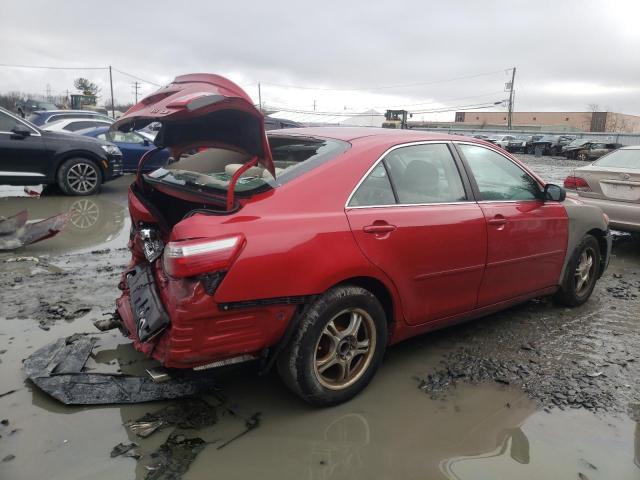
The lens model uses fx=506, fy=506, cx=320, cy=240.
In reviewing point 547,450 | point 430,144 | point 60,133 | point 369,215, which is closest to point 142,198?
point 369,215

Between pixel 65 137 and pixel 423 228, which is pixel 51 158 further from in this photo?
pixel 423 228

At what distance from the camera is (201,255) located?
2.35m

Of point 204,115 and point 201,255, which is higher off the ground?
point 204,115

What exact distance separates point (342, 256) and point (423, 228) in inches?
26.3

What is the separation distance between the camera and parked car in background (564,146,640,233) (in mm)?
6254

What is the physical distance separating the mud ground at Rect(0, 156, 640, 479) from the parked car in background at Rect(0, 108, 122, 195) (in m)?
5.75

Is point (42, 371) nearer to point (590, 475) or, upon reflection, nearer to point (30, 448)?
point (30, 448)

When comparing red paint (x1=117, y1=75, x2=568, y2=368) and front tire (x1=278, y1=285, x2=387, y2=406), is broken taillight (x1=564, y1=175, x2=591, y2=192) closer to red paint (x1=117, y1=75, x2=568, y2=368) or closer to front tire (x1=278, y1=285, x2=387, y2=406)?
red paint (x1=117, y1=75, x2=568, y2=368)

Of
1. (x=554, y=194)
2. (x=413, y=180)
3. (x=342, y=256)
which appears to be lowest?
(x=342, y=256)

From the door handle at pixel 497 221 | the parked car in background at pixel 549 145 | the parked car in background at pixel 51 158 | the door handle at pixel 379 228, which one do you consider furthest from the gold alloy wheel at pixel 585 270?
the parked car in background at pixel 549 145

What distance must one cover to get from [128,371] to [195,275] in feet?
4.07

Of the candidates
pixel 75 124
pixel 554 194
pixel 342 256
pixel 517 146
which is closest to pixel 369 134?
pixel 342 256

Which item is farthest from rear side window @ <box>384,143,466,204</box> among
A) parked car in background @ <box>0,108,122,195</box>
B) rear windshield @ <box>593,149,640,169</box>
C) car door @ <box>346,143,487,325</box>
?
parked car in background @ <box>0,108,122,195</box>

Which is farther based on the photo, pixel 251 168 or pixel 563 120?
pixel 563 120
